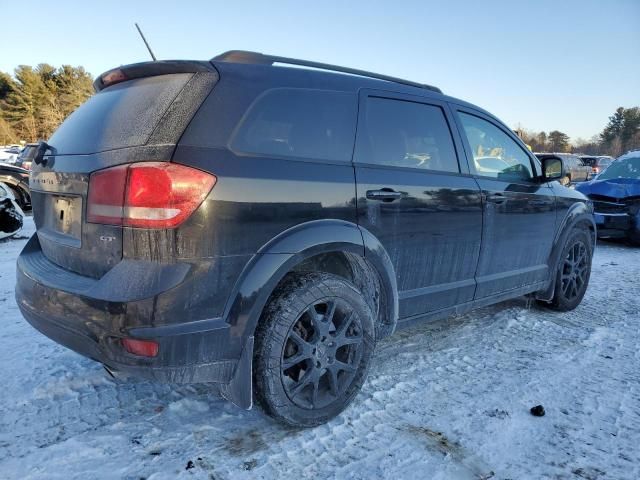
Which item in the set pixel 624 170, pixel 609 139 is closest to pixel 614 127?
pixel 609 139

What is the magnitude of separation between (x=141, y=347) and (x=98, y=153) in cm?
90

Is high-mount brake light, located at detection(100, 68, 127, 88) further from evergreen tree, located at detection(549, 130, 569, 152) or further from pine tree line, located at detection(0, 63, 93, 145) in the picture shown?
evergreen tree, located at detection(549, 130, 569, 152)

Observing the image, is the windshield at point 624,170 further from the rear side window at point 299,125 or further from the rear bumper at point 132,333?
the rear bumper at point 132,333

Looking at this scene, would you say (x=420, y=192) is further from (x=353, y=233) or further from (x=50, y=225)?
(x=50, y=225)

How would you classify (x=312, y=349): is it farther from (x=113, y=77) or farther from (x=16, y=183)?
(x=16, y=183)

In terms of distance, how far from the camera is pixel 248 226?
6.67ft

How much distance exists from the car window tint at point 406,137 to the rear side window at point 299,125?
0.48 ft

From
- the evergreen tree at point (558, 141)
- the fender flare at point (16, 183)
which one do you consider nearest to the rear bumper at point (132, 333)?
the fender flare at point (16, 183)

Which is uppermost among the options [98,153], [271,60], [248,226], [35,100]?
[35,100]

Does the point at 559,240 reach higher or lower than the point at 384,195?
lower

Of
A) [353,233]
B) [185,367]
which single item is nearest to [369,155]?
[353,233]

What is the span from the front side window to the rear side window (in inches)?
49.2

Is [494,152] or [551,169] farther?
[551,169]

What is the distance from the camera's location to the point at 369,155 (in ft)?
8.66
